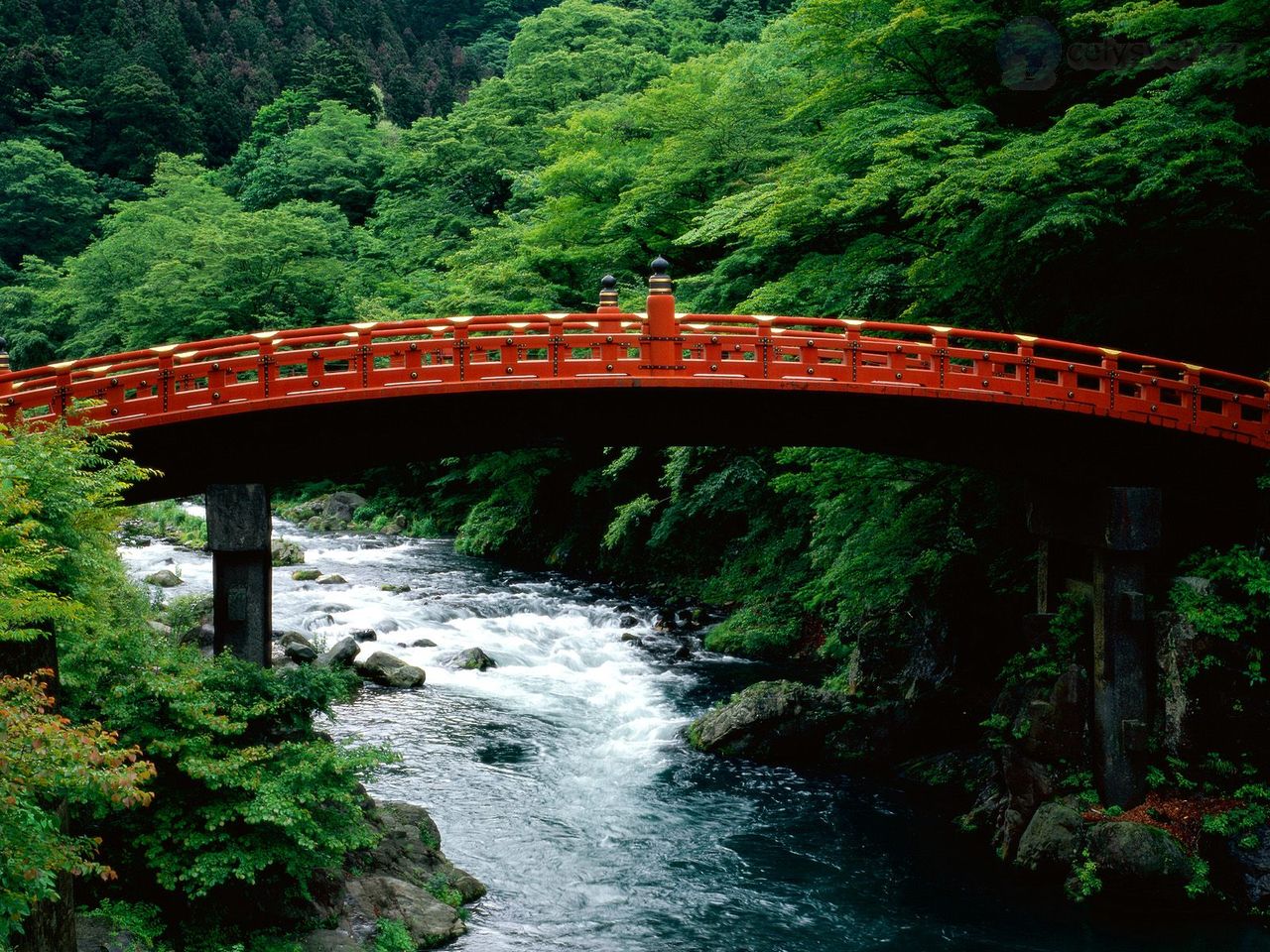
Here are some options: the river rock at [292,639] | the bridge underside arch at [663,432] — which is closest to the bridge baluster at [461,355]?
the bridge underside arch at [663,432]

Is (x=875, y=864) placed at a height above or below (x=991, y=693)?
below

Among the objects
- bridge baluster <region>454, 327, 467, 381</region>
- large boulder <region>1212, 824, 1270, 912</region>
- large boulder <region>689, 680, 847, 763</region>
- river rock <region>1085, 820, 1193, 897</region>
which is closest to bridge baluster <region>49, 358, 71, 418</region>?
bridge baluster <region>454, 327, 467, 381</region>

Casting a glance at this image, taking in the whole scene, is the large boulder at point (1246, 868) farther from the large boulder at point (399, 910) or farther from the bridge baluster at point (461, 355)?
the bridge baluster at point (461, 355)

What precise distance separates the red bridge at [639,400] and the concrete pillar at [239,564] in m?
0.42

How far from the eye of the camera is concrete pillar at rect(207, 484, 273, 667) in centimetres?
1584

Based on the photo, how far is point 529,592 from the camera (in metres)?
34.6

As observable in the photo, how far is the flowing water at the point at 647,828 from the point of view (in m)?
15.4

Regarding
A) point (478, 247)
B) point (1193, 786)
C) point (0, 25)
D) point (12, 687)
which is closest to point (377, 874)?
point (12, 687)

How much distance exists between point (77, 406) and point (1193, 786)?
17.0 meters

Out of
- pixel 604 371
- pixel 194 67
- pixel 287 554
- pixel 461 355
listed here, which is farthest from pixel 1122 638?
pixel 194 67

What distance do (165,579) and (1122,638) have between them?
25517 millimetres

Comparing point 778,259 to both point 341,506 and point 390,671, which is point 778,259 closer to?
point 390,671

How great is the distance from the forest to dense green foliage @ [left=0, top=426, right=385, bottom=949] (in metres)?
0.11

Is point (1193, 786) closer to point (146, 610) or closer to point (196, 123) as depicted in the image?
point (146, 610)
